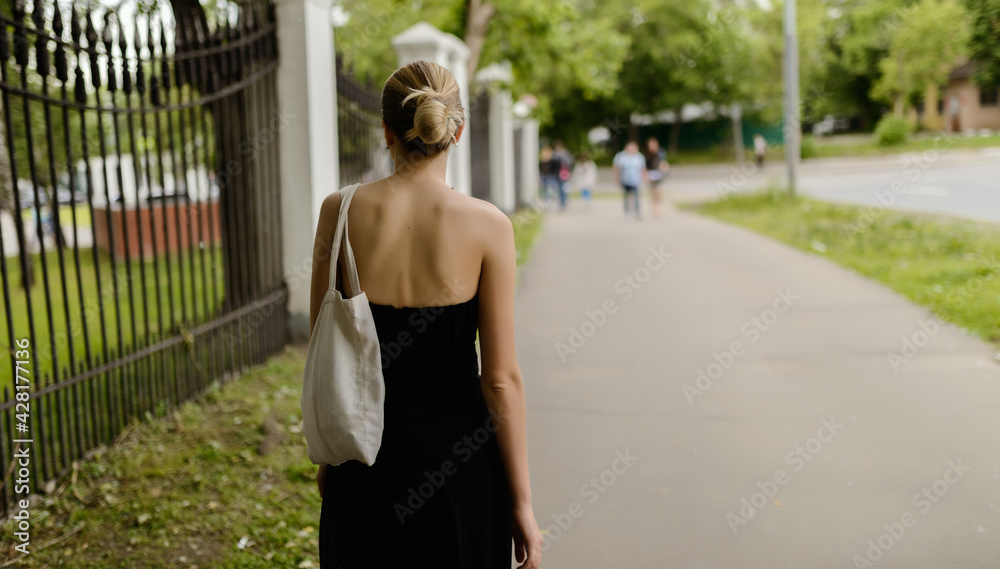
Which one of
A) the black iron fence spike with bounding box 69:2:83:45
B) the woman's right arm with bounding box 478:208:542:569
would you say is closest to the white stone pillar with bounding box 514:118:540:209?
the black iron fence spike with bounding box 69:2:83:45

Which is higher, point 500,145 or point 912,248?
point 500,145

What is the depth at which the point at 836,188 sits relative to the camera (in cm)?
2364

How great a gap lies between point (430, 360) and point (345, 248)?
1.05 ft

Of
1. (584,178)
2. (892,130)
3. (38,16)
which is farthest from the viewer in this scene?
(584,178)

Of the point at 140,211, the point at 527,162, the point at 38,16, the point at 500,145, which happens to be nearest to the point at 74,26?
the point at 38,16

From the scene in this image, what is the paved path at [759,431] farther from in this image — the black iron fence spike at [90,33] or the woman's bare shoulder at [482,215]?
the black iron fence spike at [90,33]

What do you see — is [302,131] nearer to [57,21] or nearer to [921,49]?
[57,21]

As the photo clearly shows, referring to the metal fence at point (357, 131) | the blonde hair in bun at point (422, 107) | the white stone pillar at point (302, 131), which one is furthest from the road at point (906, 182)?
the blonde hair in bun at point (422, 107)

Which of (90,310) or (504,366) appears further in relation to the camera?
(90,310)

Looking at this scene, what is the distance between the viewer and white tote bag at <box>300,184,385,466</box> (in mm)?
1918

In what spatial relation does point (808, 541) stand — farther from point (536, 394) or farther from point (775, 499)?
point (536, 394)

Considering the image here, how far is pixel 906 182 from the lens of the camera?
76.4ft

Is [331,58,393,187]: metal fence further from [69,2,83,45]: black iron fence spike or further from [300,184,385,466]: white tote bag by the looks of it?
[300,184,385,466]: white tote bag

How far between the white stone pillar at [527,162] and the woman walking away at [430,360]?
20683 millimetres
